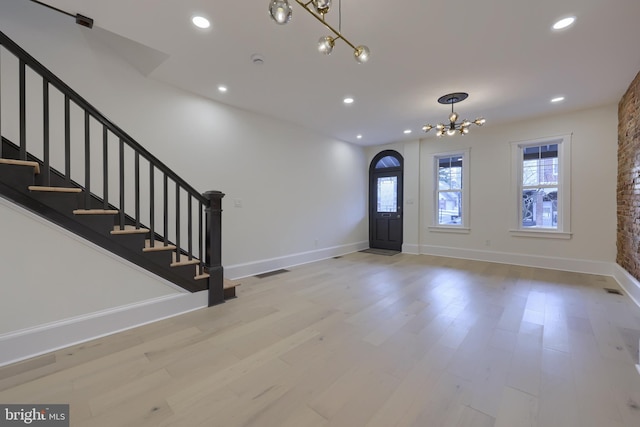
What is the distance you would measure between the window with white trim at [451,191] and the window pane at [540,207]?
1025mm

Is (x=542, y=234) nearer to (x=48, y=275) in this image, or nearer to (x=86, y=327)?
(x=86, y=327)

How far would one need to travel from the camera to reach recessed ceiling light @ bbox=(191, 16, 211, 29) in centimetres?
226

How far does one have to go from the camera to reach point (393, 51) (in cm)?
271

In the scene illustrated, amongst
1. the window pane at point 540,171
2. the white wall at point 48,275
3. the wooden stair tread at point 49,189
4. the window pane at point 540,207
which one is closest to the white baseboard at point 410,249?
the window pane at point 540,207

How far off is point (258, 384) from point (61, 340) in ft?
Result: 5.78

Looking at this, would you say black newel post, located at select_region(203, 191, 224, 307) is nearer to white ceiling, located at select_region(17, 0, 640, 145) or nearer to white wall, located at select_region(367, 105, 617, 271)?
white ceiling, located at select_region(17, 0, 640, 145)

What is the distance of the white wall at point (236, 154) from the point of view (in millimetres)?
2863

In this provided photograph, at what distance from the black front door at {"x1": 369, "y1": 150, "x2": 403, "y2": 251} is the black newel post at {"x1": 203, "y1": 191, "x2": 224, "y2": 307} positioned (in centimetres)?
482

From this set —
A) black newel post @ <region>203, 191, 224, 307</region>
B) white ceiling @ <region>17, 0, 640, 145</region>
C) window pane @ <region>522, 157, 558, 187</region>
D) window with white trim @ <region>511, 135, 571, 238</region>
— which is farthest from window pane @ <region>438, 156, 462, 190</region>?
black newel post @ <region>203, 191, 224, 307</region>

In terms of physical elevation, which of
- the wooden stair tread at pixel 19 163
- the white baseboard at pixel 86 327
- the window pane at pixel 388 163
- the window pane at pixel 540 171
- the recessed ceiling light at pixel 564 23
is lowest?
the white baseboard at pixel 86 327

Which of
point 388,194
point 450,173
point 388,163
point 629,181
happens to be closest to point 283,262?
point 388,194

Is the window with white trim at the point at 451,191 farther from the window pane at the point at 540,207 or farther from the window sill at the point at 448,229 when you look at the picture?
the window pane at the point at 540,207

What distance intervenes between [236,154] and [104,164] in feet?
6.85

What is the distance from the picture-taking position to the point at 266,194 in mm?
4719
